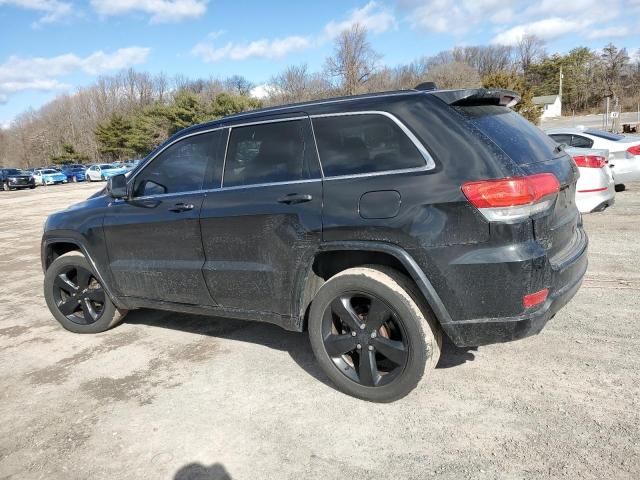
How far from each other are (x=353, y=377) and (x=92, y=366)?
2.25 m

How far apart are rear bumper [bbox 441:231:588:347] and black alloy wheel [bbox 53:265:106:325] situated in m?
3.41

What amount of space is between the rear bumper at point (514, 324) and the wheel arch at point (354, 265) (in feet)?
0.35

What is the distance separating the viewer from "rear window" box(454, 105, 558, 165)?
2932 mm

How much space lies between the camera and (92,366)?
13.3ft

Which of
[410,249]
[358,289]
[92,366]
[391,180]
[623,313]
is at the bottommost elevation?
[623,313]

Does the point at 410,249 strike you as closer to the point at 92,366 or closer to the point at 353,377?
the point at 353,377

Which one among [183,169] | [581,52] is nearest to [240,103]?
[183,169]

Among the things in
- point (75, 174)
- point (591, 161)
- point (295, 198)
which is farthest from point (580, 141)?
point (75, 174)

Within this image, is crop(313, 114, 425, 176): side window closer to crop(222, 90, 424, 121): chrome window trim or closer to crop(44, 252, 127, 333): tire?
crop(222, 90, 424, 121): chrome window trim

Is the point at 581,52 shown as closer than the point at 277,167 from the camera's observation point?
No

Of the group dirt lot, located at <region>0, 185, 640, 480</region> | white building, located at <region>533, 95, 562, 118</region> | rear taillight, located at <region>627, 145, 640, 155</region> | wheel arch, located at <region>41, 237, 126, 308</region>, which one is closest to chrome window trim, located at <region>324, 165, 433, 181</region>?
dirt lot, located at <region>0, 185, 640, 480</region>

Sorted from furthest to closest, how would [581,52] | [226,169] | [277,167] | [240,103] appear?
[581,52] < [240,103] < [226,169] < [277,167]

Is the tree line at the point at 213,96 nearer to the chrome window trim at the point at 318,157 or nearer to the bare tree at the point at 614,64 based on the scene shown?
the bare tree at the point at 614,64

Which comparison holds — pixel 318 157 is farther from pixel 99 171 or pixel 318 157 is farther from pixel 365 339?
pixel 99 171
